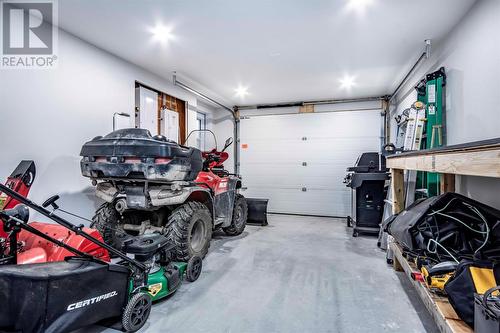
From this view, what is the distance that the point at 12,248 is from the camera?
5.32 ft

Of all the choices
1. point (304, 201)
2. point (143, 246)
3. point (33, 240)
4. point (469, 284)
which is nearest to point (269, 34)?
point (143, 246)

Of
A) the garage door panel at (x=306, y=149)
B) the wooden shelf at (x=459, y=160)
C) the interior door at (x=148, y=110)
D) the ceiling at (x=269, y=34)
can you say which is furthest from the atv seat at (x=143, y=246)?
the garage door panel at (x=306, y=149)

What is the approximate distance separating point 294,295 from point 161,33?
11.0 feet

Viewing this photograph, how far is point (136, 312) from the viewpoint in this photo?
1.85 meters

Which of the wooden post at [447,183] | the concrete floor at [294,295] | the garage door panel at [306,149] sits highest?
the garage door panel at [306,149]

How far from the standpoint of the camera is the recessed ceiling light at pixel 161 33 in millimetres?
3227

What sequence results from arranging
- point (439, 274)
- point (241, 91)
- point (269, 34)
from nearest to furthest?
point (439, 274), point (269, 34), point (241, 91)

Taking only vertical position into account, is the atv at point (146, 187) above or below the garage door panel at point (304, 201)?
above

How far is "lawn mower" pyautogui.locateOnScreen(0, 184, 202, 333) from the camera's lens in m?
1.30

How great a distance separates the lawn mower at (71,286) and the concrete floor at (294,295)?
259 mm

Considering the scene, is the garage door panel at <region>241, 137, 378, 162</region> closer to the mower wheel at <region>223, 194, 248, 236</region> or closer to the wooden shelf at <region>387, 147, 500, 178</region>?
the mower wheel at <region>223, 194, 248, 236</region>

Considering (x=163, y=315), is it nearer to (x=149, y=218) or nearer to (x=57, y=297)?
(x=57, y=297)

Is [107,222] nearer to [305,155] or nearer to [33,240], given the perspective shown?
[33,240]

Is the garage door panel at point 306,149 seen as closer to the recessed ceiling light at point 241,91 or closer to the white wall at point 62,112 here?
Answer: the recessed ceiling light at point 241,91
